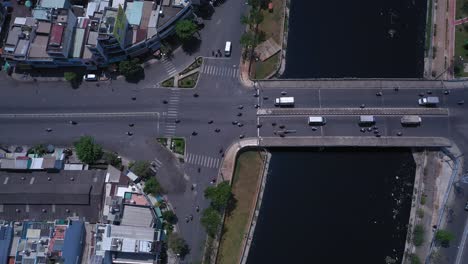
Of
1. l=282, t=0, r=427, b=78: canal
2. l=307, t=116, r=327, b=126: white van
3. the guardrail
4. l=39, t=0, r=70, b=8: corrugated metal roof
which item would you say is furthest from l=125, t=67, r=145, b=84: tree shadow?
l=307, t=116, r=327, b=126: white van

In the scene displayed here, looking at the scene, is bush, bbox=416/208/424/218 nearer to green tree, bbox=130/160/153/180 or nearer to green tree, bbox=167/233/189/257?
green tree, bbox=167/233/189/257

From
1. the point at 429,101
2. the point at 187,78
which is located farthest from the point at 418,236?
the point at 187,78

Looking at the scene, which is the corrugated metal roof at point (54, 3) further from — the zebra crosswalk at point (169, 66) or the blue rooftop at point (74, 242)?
the blue rooftop at point (74, 242)

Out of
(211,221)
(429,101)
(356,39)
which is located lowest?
(211,221)

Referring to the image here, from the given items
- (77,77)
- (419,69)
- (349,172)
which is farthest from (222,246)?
(419,69)

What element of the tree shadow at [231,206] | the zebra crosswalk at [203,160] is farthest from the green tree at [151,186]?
the tree shadow at [231,206]

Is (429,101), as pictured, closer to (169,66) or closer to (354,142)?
(354,142)
